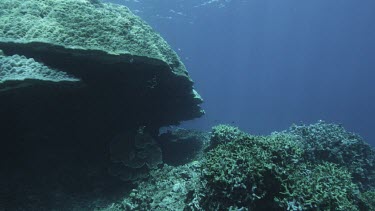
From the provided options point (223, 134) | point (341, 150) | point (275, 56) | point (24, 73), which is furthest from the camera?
point (275, 56)

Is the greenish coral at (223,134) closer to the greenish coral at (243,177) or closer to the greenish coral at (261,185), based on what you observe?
the greenish coral at (261,185)

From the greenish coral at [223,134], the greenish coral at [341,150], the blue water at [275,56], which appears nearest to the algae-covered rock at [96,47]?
the greenish coral at [223,134]

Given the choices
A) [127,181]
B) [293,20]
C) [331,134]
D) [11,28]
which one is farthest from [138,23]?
[293,20]

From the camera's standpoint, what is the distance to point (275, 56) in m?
99.7

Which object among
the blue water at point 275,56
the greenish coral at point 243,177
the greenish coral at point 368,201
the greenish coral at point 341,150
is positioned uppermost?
the blue water at point 275,56

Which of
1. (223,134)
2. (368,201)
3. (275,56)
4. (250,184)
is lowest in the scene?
(250,184)

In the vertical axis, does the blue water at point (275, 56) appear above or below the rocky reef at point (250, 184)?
above

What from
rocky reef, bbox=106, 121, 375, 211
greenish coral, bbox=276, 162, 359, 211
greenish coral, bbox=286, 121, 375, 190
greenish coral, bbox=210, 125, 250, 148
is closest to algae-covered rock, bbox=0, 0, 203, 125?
greenish coral, bbox=210, 125, 250, 148

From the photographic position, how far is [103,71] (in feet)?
31.7

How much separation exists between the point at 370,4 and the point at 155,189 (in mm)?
64646

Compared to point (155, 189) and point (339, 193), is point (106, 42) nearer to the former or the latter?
point (155, 189)

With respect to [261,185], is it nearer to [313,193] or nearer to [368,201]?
[313,193]

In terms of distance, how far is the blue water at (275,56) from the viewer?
2467 inches

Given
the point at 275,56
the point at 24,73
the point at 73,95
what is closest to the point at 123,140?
the point at 73,95
